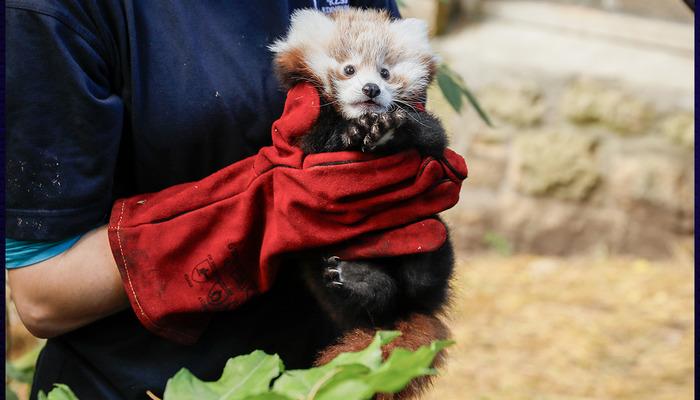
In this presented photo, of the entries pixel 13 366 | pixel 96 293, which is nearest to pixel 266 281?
pixel 96 293

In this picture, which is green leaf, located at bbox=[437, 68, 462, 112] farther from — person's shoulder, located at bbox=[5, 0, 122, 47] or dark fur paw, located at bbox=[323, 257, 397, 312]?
person's shoulder, located at bbox=[5, 0, 122, 47]

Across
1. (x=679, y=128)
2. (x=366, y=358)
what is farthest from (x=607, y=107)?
(x=366, y=358)

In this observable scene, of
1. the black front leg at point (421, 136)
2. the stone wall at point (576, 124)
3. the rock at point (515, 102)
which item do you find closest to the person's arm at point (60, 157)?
the black front leg at point (421, 136)

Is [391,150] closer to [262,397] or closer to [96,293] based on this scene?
[96,293]

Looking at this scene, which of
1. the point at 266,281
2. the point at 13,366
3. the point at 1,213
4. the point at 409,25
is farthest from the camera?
the point at 13,366

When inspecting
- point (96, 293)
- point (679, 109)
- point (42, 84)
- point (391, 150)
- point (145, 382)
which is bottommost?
point (679, 109)

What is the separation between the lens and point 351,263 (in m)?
1.27

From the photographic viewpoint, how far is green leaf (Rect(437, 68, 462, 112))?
59.7 inches

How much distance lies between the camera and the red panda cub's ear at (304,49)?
4.52 feet

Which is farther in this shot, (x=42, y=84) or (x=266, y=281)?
(x=266, y=281)

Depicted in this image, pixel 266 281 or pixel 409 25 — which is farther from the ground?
pixel 409 25

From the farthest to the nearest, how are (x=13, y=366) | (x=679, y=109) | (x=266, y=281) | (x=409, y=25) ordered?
(x=679, y=109) → (x=13, y=366) → (x=409, y=25) → (x=266, y=281)

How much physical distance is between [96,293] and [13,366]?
0.56 meters

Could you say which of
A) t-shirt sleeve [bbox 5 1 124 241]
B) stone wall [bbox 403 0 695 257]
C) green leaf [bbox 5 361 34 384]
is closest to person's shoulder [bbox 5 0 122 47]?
t-shirt sleeve [bbox 5 1 124 241]
